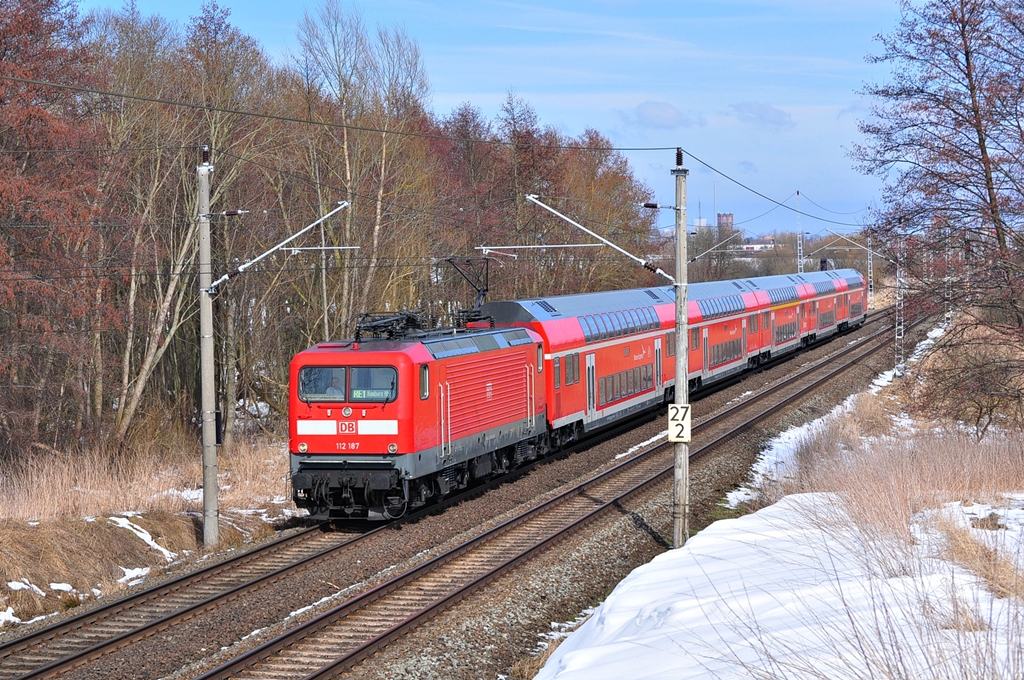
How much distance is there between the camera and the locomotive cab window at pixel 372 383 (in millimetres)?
16859

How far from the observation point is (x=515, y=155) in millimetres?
49656

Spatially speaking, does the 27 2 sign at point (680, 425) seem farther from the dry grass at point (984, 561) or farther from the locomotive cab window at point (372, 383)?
the dry grass at point (984, 561)

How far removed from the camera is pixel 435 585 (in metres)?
13.9

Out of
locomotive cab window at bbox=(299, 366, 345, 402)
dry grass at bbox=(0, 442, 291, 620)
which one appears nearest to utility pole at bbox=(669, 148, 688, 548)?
locomotive cab window at bbox=(299, 366, 345, 402)

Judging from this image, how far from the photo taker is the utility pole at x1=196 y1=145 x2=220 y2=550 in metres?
16.7

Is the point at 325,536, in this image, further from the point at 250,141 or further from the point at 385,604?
the point at 250,141

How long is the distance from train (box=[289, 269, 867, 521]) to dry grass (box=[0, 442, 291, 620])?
1975 mm

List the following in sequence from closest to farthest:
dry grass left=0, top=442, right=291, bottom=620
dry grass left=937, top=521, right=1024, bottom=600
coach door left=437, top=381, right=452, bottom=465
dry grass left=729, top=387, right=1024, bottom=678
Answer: dry grass left=729, top=387, right=1024, bottom=678
dry grass left=937, top=521, right=1024, bottom=600
dry grass left=0, top=442, right=291, bottom=620
coach door left=437, top=381, right=452, bottom=465

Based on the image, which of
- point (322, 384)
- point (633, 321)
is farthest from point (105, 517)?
point (633, 321)

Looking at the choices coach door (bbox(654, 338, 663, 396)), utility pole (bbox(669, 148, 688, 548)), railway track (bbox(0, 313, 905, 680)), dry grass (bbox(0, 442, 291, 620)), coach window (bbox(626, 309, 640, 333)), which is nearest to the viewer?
railway track (bbox(0, 313, 905, 680))

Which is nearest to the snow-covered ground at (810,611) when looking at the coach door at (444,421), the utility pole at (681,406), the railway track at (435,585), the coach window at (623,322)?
the utility pole at (681,406)

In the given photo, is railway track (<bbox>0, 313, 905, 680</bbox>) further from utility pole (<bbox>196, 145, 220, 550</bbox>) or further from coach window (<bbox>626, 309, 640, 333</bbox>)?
coach window (<bbox>626, 309, 640, 333</bbox>)

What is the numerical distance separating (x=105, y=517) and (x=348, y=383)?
430cm

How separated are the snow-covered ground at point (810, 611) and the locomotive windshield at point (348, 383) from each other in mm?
5294
